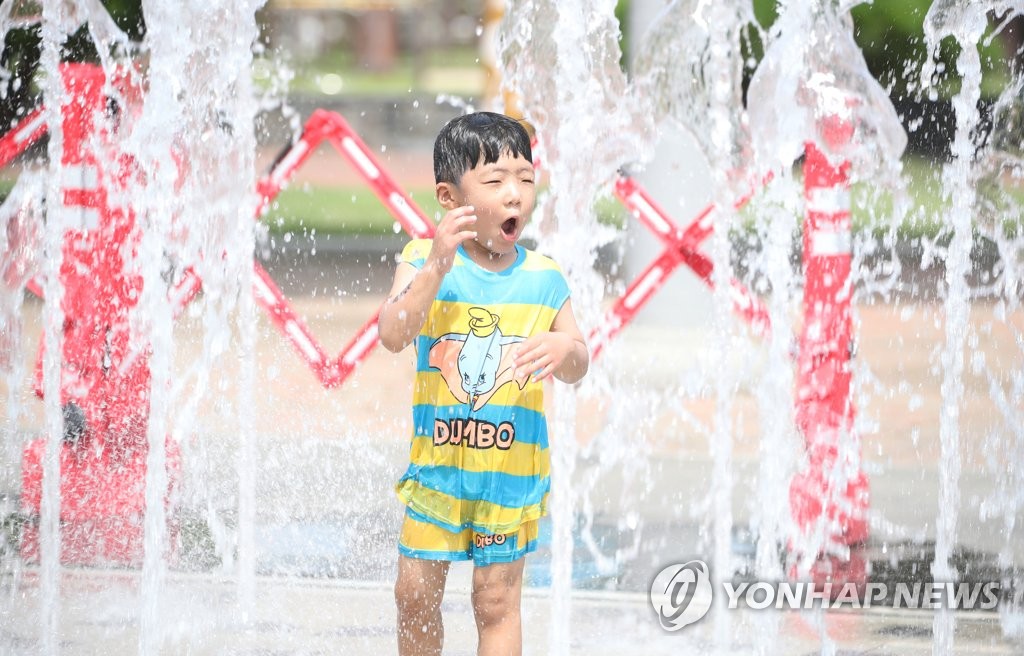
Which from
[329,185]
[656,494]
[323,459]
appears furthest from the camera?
[329,185]

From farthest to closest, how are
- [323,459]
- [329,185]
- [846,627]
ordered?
[329,185], [323,459], [846,627]

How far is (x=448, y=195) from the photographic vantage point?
10.4 ft

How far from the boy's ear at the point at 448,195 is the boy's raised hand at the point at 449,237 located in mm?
121

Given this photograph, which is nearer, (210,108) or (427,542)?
(427,542)

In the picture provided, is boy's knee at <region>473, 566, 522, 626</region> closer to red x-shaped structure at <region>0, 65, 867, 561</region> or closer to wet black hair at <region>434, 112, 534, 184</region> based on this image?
wet black hair at <region>434, 112, 534, 184</region>

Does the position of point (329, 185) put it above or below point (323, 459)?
above

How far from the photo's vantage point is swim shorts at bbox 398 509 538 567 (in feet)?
10.2

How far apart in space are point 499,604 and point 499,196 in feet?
2.91

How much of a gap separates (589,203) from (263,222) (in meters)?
11.8

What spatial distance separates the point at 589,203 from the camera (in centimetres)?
535

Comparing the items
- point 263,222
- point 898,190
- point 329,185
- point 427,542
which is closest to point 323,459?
point 898,190

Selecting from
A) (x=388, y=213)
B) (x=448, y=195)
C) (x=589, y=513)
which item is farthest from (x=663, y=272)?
(x=388, y=213)

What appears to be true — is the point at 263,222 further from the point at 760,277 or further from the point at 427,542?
the point at 427,542

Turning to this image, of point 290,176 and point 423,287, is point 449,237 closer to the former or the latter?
point 423,287
